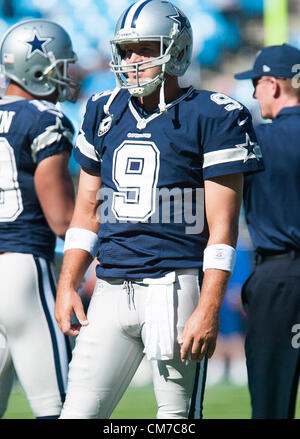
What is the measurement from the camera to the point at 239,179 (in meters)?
2.67

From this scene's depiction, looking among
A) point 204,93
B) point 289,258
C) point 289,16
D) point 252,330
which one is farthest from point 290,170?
point 289,16

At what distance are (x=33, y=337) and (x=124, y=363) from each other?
78 centimetres

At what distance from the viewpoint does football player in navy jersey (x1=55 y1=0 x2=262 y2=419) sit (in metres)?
2.62

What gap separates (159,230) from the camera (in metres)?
2.67

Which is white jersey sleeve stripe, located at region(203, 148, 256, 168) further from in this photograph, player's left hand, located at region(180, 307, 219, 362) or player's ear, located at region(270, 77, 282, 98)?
player's ear, located at region(270, 77, 282, 98)

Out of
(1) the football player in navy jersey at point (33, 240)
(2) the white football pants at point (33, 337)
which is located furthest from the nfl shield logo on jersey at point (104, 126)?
(2) the white football pants at point (33, 337)

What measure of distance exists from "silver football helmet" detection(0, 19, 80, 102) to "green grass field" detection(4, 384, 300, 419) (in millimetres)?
2270

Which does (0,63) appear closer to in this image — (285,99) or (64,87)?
(64,87)

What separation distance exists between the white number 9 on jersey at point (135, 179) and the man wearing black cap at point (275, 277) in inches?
40.4

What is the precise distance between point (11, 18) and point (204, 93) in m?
5.32

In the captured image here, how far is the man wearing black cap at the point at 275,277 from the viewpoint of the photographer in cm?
350

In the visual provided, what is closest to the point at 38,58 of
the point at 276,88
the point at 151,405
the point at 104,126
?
the point at 276,88

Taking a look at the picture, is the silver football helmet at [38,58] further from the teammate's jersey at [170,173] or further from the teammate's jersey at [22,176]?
the teammate's jersey at [170,173]

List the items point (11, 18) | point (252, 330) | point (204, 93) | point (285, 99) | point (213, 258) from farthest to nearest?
point (11, 18) < point (285, 99) < point (252, 330) < point (204, 93) < point (213, 258)
